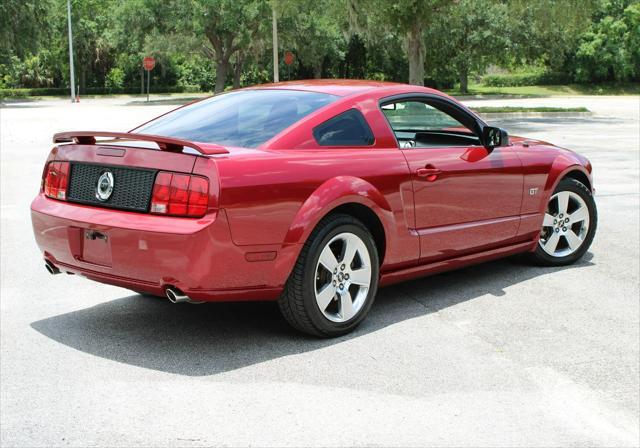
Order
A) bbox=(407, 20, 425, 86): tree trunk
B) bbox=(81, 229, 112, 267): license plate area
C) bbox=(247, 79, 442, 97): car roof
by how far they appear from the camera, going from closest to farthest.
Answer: bbox=(81, 229, 112, 267): license plate area
bbox=(247, 79, 442, 97): car roof
bbox=(407, 20, 425, 86): tree trunk

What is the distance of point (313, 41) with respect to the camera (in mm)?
58156

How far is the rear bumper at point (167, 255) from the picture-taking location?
4.49 meters

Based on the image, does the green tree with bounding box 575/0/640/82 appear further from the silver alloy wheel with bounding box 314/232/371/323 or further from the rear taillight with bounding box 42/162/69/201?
the rear taillight with bounding box 42/162/69/201

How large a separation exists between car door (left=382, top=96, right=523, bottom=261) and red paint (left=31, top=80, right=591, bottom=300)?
0.04ft

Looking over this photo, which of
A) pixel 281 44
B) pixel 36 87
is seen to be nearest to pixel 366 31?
pixel 281 44

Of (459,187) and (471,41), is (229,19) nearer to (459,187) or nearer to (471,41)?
(471,41)

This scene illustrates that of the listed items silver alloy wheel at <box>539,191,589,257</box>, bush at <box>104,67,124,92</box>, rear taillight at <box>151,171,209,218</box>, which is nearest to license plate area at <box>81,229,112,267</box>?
rear taillight at <box>151,171,209,218</box>

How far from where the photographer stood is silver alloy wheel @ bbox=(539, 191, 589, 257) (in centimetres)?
695

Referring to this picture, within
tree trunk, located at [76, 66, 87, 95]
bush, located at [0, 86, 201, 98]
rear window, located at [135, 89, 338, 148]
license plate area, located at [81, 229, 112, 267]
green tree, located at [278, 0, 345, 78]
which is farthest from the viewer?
tree trunk, located at [76, 66, 87, 95]

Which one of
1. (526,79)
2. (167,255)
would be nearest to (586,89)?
(526,79)

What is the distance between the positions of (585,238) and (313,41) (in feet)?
172

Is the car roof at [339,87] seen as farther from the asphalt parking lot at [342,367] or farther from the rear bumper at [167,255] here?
the asphalt parking lot at [342,367]

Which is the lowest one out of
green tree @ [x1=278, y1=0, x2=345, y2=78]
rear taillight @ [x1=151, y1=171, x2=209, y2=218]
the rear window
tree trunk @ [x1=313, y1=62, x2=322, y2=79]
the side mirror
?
rear taillight @ [x1=151, y1=171, x2=209, y2=218]

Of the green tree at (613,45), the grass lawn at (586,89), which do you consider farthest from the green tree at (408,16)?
the green tree at (613,45)
